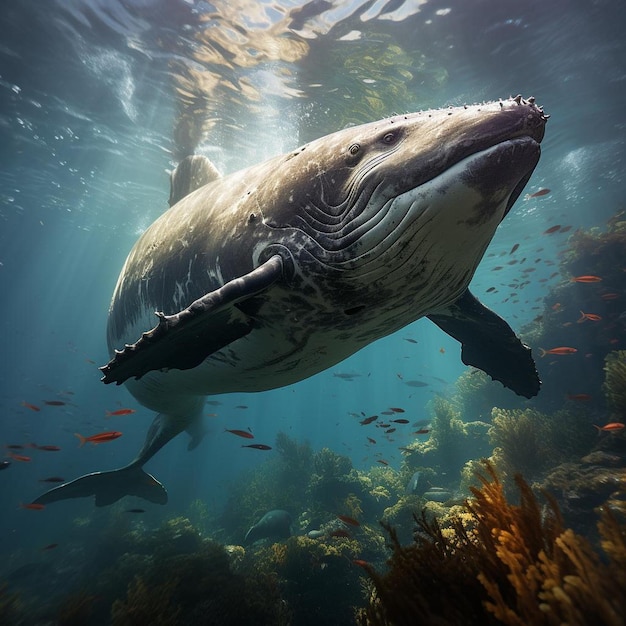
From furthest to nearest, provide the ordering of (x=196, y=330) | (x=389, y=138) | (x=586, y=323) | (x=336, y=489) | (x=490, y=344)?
1. (x=336, y=489)
2. (x=586, y=323)
3. (x=490, y=344)
4. (x=196, y=330)
5. (x=389, y=138)

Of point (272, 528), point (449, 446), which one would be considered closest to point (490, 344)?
point (272, 528)

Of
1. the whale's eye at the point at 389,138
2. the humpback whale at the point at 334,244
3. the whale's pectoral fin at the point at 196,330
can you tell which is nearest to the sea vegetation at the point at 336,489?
the humpback whale at the point at 334,244

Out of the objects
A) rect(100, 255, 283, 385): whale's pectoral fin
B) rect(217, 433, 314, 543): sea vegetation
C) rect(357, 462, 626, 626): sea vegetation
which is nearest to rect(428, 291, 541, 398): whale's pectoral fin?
rect(357, 462, 626, 626): sea vegetation

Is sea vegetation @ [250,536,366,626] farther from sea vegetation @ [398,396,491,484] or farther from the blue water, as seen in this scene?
sea vegetation @ [398,396,491,484]

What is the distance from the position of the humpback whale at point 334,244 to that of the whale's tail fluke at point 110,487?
5.69m

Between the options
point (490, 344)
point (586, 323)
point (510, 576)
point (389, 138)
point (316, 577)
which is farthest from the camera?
point (586, 323)

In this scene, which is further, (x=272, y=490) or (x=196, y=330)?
(x=272, y=490)

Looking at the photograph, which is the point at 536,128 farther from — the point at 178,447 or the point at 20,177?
the point at 178,447

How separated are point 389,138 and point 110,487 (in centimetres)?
939

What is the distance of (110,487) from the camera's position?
812 centimetres

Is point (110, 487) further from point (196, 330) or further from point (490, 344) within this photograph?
point (490, 344)

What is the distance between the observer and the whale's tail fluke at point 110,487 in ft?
24.8

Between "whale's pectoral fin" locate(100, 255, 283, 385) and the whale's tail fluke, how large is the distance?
6.73 metres

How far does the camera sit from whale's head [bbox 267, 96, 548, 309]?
1851 millimetres
